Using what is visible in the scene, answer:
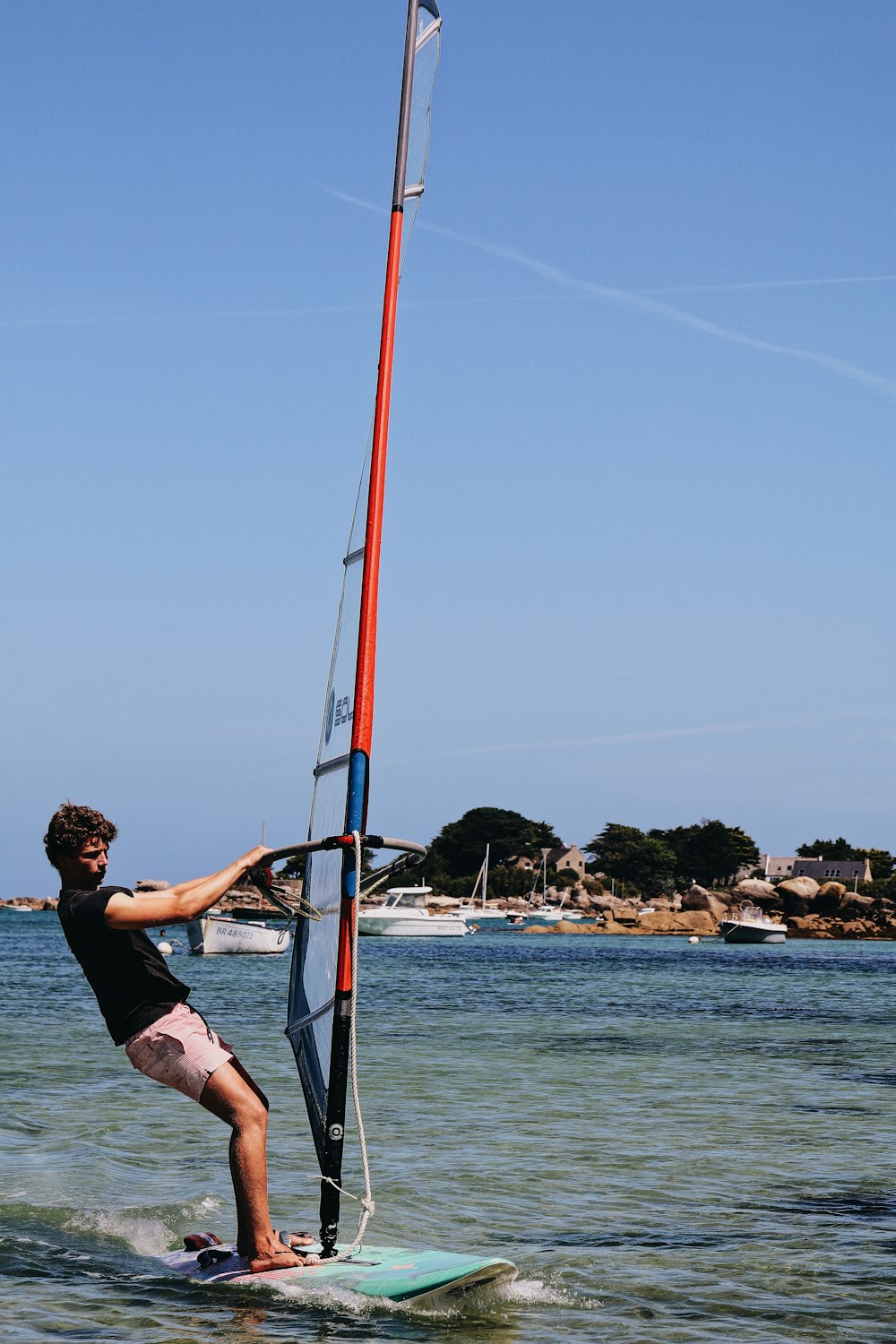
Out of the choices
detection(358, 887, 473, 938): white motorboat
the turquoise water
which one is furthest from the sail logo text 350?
detection(358, 887, 473, 938): white motorboat

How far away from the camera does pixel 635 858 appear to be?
150500mm

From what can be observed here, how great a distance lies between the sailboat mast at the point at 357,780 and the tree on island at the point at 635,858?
143m

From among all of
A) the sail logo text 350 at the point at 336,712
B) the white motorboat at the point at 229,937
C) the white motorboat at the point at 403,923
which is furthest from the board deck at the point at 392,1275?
the white motorboat at the point at 403,923

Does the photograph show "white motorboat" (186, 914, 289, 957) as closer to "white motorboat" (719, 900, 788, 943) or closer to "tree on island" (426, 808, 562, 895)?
"white motorboat" (719, 900, 788, 943)

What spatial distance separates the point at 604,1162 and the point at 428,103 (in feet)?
25.1

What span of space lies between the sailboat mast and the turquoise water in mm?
579

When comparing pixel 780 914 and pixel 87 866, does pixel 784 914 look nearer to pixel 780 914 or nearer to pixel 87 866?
pixel 780 914

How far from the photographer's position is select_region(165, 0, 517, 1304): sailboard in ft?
20.7

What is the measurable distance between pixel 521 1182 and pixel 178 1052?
15.3 feet

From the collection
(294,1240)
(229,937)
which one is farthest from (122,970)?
(229,937)

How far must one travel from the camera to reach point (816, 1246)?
25.9 ft

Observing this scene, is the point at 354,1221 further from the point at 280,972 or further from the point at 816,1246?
the point at 280,972

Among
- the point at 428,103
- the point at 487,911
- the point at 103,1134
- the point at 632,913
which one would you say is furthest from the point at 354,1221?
the point at 487,911

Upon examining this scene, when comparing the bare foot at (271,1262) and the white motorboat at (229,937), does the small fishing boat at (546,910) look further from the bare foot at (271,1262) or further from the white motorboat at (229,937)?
the bare foot at (271,1262)
